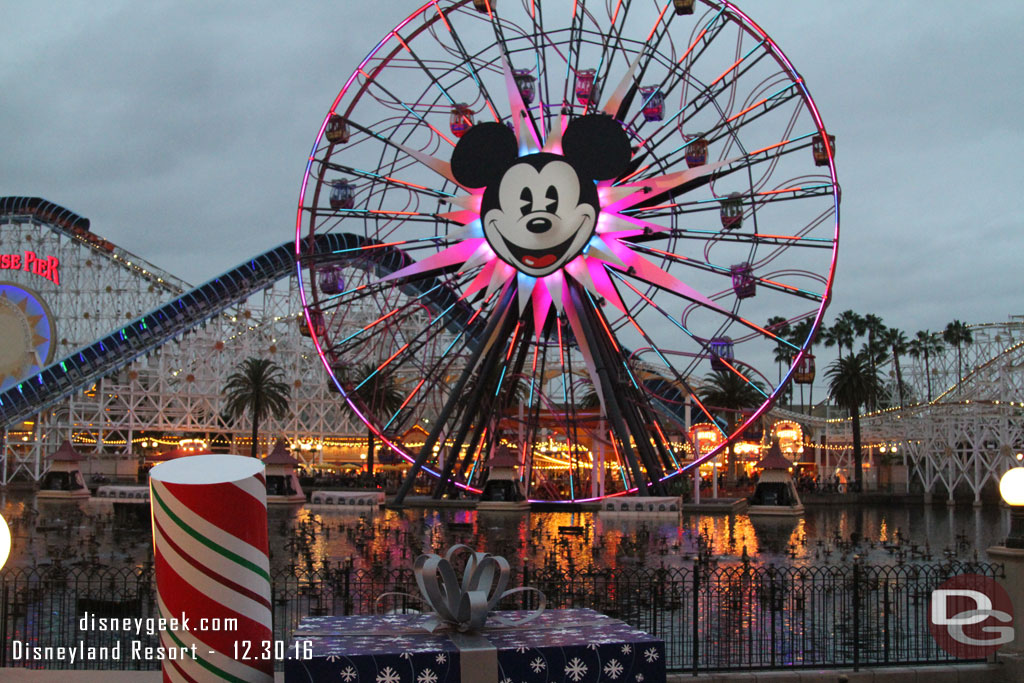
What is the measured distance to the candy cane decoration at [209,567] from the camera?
23.0 feet

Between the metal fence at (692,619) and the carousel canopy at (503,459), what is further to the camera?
the carousel canopy at (503,459)

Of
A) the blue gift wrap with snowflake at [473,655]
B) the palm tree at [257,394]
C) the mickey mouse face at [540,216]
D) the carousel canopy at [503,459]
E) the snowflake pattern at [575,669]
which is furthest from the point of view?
the palm tree at [257,394]

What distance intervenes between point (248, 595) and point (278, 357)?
209 feet

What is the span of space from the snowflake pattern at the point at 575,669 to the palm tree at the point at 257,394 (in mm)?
55209

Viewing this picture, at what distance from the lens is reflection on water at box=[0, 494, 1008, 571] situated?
27.5m

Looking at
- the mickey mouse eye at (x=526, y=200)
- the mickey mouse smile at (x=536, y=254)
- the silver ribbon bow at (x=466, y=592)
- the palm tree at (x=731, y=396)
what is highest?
the mickey mouse eye at (x=526, y=200)

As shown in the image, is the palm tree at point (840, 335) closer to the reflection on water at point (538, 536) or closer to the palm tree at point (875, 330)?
the palm tree at point (875, 330)

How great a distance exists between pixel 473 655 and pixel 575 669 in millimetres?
738

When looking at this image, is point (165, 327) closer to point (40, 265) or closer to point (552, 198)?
point (40, 265)

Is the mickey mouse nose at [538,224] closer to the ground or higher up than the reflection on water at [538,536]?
higher up

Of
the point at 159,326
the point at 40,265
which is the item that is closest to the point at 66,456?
the point at 159,326

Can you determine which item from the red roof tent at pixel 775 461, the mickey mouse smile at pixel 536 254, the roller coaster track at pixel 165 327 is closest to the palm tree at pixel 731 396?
the roller coaster track at pixel 165 327

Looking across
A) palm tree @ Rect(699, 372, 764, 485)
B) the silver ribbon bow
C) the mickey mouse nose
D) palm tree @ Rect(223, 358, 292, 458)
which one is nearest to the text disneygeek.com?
the silver ribbon bow

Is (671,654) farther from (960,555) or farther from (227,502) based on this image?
(960,555)
